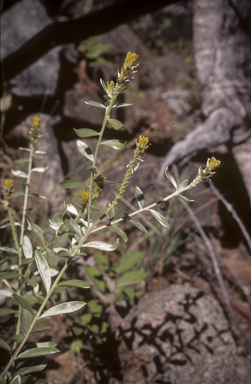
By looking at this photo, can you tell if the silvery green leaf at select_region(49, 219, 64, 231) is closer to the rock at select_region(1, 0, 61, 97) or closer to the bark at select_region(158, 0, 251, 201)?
the rock at select_region(1, 0, 61, 97)

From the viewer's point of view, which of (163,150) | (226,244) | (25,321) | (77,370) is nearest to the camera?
(25,321)

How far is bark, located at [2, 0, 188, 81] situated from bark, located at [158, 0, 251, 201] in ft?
1.63

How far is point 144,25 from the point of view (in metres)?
4.02

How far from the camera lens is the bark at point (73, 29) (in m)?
1.94

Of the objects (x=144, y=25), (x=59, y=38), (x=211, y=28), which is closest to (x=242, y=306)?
(x=211, y=28)

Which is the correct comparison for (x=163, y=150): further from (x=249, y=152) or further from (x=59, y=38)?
(x=59, y=38)

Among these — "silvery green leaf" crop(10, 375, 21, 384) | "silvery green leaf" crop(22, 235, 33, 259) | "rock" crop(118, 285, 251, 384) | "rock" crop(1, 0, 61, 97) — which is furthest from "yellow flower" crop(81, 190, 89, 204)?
"rock" crop(1, 0, 61, 97)

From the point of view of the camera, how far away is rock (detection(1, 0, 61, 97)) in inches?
73.3

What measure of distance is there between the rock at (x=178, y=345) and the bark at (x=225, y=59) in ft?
4.93

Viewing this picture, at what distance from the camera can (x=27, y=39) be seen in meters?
1.91

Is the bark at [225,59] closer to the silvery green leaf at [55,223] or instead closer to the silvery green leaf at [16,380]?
the silvery green leaf at [55,223]

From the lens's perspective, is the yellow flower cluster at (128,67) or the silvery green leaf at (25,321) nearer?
the yellow flower cluster at (128,67)

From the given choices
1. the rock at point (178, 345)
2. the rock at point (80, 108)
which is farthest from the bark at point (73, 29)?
the rock at point (178, 345)

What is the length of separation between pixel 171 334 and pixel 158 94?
3.07 metres
